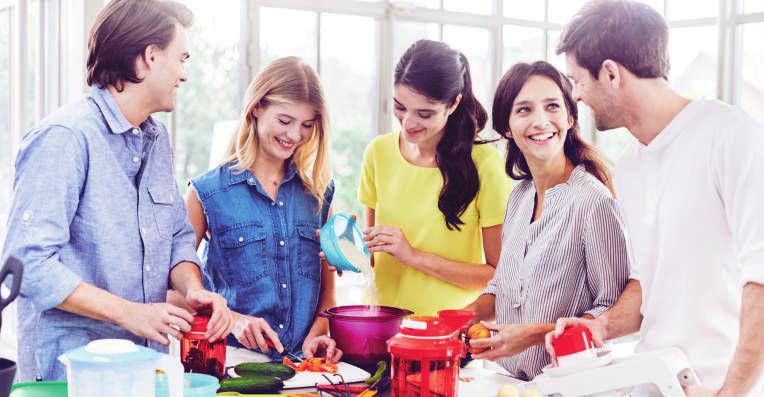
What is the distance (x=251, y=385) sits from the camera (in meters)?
1.64

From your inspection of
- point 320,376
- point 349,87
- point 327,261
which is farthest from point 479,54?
point 320,376

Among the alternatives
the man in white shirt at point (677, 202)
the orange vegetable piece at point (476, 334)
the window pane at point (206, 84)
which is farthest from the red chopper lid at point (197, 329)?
the window pane at point (206, 84)

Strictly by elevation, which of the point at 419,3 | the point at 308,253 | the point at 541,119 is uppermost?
the point at 419,3

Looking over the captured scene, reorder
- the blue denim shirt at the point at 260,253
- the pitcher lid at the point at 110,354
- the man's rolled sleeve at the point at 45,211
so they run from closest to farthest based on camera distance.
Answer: the pitcher lid at the point at 110,354 → the man's rolled sleeve at the point at 45,211 → the blue denim shirt at the point at 260,253

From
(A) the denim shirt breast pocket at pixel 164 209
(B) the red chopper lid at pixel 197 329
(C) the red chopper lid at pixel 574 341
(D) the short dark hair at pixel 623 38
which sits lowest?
(B) the red chopper lid at pixel 197 329

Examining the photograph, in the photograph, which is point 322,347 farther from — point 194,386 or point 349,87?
point 349,87

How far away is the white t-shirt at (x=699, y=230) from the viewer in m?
1.50

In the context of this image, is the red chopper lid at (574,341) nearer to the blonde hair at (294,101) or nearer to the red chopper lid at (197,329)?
the red chopper lid at (197,329)

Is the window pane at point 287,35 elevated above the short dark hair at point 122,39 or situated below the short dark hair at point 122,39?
above

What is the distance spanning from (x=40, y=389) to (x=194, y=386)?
312 mm

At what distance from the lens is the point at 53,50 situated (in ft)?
13.7

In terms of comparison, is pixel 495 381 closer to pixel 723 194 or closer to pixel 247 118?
pixel 723 194

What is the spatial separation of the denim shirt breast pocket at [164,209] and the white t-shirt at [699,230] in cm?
111

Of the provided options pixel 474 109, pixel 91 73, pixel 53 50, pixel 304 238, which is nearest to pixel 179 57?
pixel 91 73
